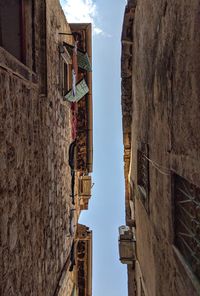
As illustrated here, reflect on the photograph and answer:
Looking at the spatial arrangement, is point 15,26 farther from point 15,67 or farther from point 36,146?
point 36,146

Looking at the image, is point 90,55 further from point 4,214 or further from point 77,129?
point 4,214

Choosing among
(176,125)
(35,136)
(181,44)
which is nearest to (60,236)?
(35,136)

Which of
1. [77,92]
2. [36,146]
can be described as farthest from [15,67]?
[77,92]

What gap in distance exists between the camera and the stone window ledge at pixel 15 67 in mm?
3993

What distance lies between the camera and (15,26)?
510 centimetres

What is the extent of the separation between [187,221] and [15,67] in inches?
116

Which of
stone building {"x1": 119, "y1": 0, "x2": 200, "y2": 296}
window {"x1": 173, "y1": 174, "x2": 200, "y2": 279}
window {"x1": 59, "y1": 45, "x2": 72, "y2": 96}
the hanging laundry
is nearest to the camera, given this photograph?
stone building {"x1": 119, "y1": 0, "x2": 200, "y2": 296}

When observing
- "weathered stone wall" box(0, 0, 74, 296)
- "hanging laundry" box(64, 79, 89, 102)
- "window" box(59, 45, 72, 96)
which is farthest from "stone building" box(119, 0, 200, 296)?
"hanging laundry" box(64, 79, 89, 102)

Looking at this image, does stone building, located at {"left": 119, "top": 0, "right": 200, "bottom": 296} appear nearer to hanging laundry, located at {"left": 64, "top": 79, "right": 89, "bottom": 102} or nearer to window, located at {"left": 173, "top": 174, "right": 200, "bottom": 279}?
window, located at {"left": 173, "top": 174, "right": 200, "bottom": 279}

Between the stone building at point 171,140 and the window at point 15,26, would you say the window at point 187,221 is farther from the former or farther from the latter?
the window at point 15,26

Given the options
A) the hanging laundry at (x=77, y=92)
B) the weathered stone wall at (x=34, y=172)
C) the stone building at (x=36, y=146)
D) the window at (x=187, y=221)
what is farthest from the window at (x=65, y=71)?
the window at (x=187, y=221)

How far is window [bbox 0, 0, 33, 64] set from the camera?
464cm

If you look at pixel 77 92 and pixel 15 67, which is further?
pixel 77 92

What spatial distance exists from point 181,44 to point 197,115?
0.96 m
